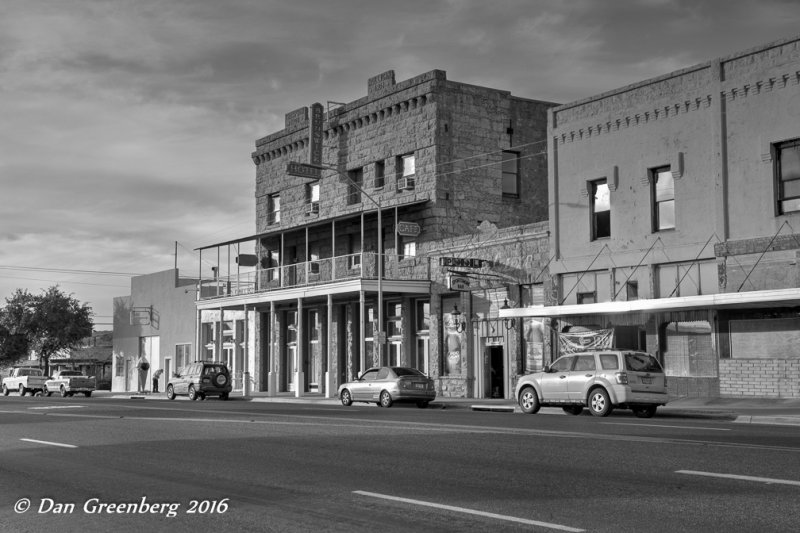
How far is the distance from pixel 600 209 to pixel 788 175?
21.0 ft

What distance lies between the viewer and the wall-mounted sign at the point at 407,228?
3547 cm

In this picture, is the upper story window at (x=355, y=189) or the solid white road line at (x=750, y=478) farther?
the upper story window at (x=355, y=189)

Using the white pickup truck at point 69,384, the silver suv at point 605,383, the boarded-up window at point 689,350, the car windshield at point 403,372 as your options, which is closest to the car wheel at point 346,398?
the car windshield at point 403,372

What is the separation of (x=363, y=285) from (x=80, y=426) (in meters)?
17.1

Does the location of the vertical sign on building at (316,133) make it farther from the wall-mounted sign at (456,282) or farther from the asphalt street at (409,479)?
the asphalt street at (409,479)

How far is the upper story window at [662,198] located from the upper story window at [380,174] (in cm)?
1383

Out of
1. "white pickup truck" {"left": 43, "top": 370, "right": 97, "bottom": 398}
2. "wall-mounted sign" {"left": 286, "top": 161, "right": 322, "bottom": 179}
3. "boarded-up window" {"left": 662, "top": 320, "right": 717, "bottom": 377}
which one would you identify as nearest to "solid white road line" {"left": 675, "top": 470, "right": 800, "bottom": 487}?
"boarded-up window" {"left": 662, "top": 320, "right": 717, "bottom": 377}

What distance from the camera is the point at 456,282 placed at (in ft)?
107

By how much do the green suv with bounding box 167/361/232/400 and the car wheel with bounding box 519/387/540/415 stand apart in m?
16.9

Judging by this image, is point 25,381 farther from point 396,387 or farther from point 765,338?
point 765,338

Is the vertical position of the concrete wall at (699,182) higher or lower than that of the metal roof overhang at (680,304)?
higher

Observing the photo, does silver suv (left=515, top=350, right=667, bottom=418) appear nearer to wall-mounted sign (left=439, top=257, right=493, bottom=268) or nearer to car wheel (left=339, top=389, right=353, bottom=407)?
wall-mounted sign (left=439, top=257, right=493, bottom=268)

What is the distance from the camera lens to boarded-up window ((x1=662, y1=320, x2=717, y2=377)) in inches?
1035

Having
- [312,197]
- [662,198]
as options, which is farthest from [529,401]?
[312,197]
